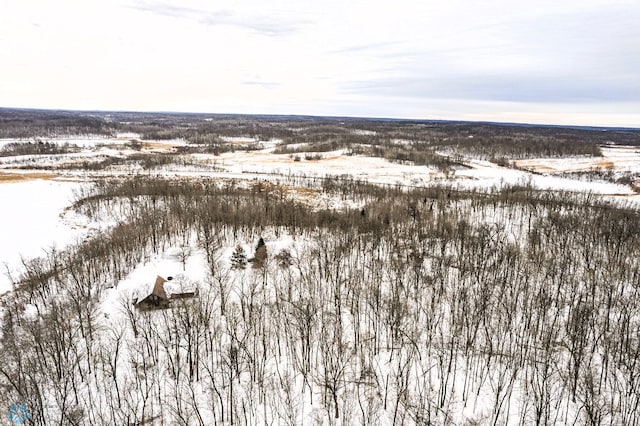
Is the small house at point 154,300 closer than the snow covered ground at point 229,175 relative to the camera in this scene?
Yes

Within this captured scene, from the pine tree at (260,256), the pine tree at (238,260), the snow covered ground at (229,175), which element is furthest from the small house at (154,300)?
the snow covered ground at (229,175)

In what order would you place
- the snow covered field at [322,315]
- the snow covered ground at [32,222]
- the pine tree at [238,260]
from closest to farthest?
the snow covered field at [322,315], the pine tree at [238,260], the snow covered ground at [32,222]

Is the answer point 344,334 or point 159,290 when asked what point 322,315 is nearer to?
point 344,334

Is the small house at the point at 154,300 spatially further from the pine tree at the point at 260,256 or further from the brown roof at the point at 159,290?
the pine tree at the point at 260,256

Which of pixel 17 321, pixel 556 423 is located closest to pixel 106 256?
pixel 17 321

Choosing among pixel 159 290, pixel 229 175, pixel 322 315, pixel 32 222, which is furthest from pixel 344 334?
pixel 229 175

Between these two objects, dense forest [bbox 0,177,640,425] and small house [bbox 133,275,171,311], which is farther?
small house [bbox 133,275,171,311]

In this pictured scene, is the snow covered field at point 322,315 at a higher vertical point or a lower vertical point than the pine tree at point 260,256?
lower

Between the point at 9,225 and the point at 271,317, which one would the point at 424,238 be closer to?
the point at 271,317

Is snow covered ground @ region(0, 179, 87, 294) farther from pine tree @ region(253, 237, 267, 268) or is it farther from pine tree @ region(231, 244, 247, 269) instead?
pine tree @ region(253, 237, 267, 268)

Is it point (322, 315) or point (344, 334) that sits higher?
point (322, 315)

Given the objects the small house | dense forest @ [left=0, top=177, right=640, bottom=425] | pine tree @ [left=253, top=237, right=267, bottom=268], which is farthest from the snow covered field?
pine tree @ [left=253, top=237, right=267, bottom=268]
